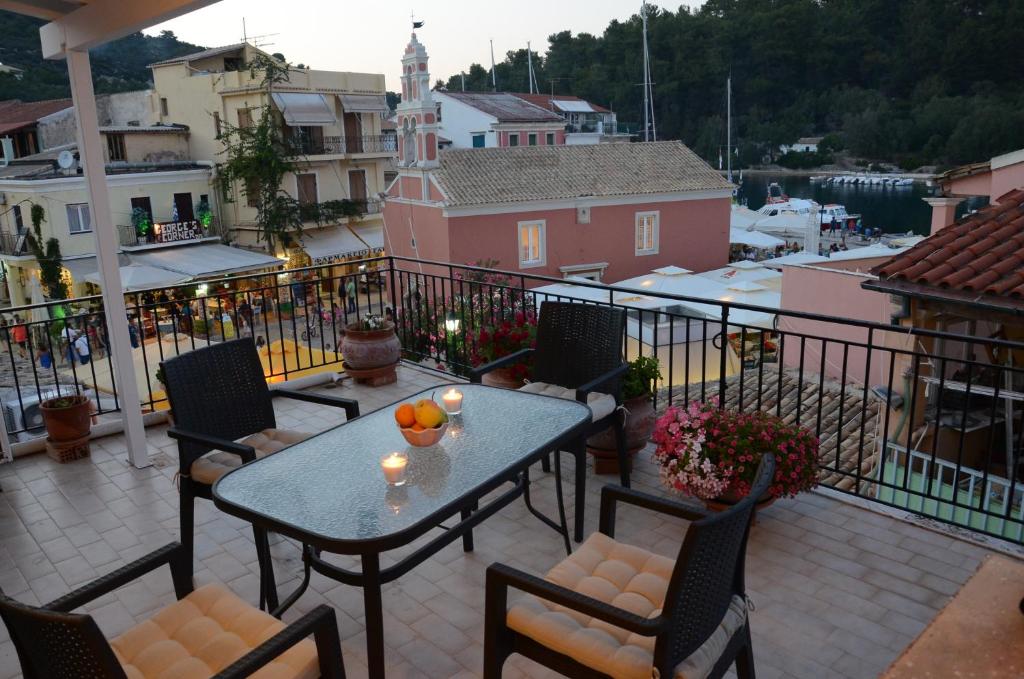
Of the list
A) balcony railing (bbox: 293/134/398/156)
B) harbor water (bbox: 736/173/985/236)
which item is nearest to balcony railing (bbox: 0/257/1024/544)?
balcony railing (bbox: 293/134/398/156)

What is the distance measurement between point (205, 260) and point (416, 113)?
7222 mm

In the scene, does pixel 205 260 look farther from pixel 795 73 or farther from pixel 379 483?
pixel 795 73

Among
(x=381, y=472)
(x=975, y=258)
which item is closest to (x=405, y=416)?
(x=381, y=472)

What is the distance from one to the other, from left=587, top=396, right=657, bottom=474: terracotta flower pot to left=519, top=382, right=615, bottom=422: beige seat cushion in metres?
0.36

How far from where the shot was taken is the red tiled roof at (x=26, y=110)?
24719mm

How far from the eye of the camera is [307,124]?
24.4m

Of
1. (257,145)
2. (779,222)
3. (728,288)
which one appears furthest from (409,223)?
(779,222)

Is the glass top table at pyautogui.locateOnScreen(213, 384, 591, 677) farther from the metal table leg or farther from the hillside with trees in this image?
the hillside with trees

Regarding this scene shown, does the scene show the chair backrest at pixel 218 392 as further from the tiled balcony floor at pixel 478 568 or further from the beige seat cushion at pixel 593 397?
the beige seat cushion at pixel 593 397

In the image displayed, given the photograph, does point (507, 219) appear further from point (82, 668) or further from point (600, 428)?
point (82, 668)

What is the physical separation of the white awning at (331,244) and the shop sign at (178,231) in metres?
3.30

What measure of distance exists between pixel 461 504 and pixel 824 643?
4.86 feet

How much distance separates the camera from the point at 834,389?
11.6 metres

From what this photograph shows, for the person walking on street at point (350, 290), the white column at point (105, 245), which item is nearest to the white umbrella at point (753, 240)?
the person walking on street at point (350, 290)
